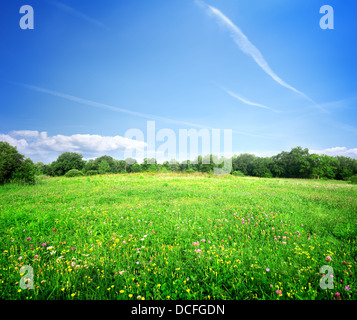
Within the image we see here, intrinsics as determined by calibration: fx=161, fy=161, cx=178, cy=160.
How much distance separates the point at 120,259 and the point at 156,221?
6.31ft

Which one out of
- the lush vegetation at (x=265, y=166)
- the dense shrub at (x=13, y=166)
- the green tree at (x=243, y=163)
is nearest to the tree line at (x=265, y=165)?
the lush vegetation at (x=265, y=166)

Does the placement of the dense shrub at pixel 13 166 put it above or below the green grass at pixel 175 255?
Result: above

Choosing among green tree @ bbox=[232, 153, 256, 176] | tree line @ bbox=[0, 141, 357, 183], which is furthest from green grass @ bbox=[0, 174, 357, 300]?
green tree @ bbox=[232, 153, 256, 176]

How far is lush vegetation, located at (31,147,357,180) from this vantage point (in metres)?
56.7

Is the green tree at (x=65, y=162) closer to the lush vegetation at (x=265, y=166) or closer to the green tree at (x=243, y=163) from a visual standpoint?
the lush vegetation at (x=265, y=166)

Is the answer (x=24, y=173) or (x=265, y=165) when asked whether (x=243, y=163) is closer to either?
(x=265, y=165)

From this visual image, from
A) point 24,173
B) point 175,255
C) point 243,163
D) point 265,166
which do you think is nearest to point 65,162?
point 24,173

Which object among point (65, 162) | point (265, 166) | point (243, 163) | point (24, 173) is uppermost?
point (65, 162)

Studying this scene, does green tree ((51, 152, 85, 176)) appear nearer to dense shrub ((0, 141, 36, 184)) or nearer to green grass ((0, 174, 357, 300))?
Answer: dense shrub ((0, 141, 36, 184))

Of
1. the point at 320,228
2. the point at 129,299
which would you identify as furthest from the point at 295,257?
the point at 129,299

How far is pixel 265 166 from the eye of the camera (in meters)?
74.8

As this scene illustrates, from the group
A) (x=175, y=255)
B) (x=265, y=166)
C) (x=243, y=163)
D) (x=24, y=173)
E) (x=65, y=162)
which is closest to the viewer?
(x=175, y=255)

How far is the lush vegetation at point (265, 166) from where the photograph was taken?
56719 millimetres
